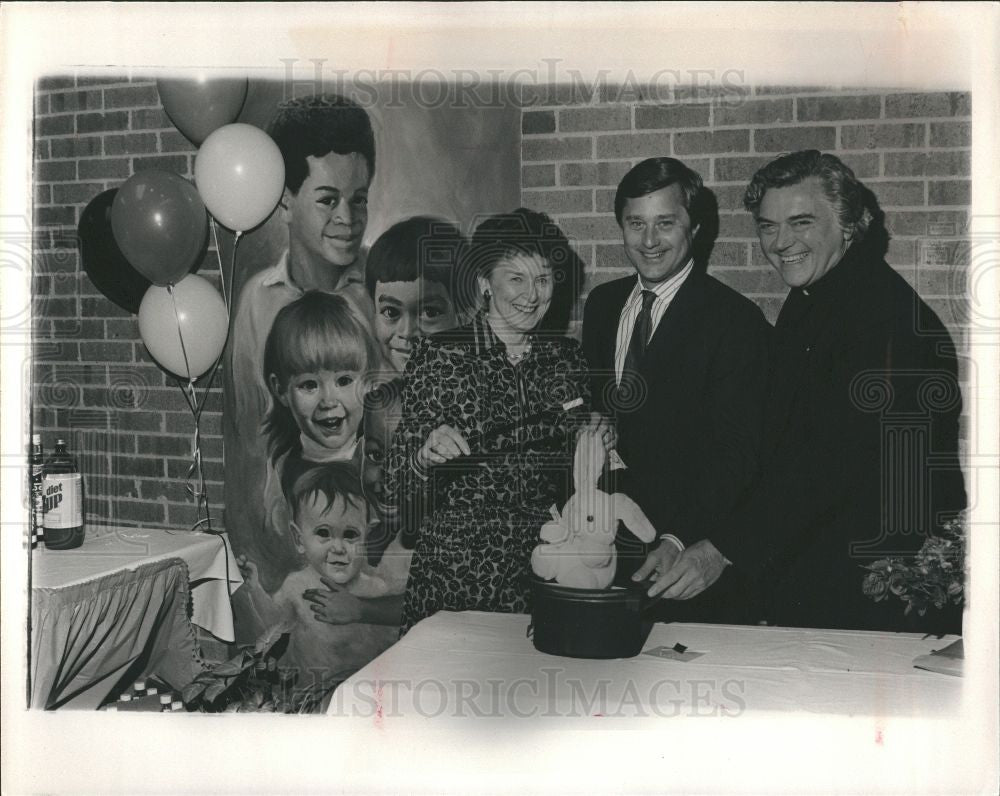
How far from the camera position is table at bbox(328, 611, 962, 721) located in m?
2.09

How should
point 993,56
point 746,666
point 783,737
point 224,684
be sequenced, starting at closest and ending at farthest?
point 746,666 → point 783,737 → point 993,56 → point 224,684

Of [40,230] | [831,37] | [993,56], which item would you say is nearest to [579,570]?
[831,37]

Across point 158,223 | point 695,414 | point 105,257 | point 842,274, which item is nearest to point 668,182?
point 842,274

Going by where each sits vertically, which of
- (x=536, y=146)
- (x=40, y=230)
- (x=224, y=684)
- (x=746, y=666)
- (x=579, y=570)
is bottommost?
(x=224, y=684)

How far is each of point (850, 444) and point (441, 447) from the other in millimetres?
1191

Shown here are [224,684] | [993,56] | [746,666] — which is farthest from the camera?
[224,684]

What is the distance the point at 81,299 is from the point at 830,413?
2.37 meters

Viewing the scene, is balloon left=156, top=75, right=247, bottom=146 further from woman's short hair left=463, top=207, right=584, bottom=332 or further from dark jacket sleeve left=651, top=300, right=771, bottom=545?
dark jacket sleeve left=651, top=300, right=771, bottom=545

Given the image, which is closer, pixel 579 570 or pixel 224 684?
pixel 579 570

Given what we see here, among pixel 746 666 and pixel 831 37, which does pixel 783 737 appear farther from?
pixel 831 37

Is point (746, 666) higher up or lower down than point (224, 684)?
higher up

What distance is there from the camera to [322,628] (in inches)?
115

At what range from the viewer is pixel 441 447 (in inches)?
110

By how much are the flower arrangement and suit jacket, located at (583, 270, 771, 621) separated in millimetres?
467
